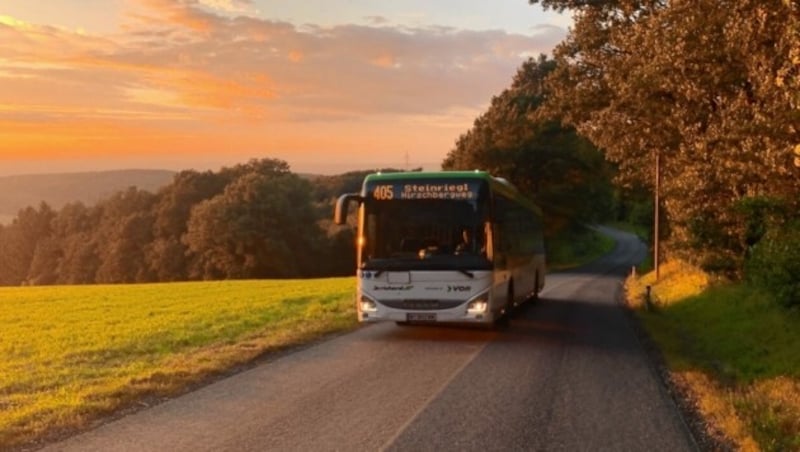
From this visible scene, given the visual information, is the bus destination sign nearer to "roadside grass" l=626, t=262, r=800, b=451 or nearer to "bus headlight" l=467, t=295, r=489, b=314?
"bus headlight" l=467, t=295, r=489, b=314

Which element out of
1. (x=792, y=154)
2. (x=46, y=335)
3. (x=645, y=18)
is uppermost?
(x=645, y=18)

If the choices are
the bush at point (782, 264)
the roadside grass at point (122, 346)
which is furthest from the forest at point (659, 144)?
the roadside grass at point (122, 346)

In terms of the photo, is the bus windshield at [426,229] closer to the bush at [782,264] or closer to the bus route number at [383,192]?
the bus route number at [383,192]

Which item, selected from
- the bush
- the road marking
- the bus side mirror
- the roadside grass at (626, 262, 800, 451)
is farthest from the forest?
the bus side mirror

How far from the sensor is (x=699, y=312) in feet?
70.5

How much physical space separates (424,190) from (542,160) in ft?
148

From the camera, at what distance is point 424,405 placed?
965cm

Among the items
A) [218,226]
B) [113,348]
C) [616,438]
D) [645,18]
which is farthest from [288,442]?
[218,226]

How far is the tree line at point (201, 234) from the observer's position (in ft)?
238

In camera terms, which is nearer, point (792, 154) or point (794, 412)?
point (794, 412)

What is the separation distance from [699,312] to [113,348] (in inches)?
573

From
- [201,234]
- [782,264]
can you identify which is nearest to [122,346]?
[782,264]

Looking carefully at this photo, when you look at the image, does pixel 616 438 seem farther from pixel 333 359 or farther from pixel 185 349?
pixel 185 349

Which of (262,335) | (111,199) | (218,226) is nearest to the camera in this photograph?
(262,335)
